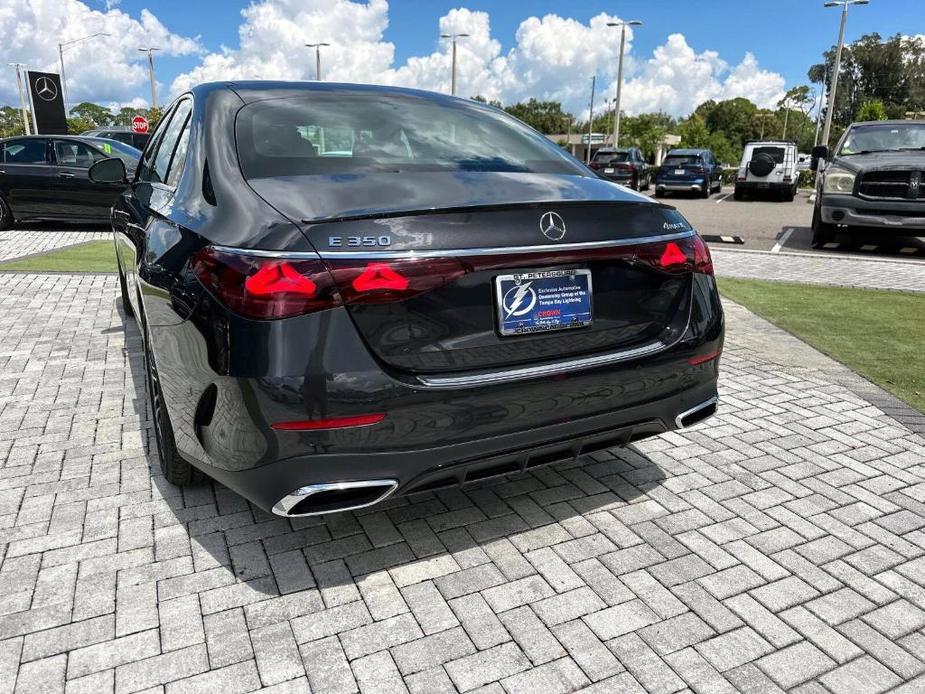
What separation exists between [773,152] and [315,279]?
25859 mm

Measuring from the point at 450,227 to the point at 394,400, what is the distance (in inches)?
22.2

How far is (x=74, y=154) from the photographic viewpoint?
13.0 m

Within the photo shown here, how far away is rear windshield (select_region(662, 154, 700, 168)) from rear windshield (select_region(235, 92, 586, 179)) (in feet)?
79.2

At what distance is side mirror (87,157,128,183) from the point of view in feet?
15.4

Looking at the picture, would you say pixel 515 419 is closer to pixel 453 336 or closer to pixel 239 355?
pixel 453 336

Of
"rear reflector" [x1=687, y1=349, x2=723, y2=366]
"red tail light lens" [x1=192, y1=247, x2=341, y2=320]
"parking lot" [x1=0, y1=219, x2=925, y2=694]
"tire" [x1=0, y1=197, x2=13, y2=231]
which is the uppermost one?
"red tail light lens" [x1=192, y1=247, x2=341, y2=320]

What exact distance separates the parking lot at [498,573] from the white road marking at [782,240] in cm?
860

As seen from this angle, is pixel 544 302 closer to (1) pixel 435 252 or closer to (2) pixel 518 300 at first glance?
(2) pixel 518 300

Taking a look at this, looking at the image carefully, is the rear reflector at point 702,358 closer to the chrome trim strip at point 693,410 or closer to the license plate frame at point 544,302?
the chrome trim strip at point 693,410

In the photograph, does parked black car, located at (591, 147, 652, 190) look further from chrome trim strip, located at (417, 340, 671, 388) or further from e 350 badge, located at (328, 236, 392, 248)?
e 350 badge, located at (328, 236, 392, 248)

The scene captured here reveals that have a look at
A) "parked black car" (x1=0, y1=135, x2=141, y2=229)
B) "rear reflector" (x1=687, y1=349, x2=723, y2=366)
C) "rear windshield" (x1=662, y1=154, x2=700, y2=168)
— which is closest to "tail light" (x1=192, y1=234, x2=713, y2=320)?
"rear reflector" (x1=687, y1=349, x2=723, y2=366)

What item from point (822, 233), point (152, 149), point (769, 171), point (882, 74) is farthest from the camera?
point (882, 74)

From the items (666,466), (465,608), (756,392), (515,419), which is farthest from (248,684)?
(756,392)

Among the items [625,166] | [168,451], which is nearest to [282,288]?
[168,451]
